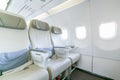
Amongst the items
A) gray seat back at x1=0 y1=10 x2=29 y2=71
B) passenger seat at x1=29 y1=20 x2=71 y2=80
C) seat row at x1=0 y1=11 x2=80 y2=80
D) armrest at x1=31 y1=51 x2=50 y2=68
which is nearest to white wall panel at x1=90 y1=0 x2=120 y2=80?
passenger seat at x1=29 y1=20 x2=71 y2=80

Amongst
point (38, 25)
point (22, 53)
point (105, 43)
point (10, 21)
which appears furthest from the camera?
Result: point (105, 43)

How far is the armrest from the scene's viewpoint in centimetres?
123

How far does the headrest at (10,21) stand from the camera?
3.91ft

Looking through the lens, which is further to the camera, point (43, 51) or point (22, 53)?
point (22, 53)

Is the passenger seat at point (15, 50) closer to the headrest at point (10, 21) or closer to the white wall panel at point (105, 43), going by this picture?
the headrest at point (10, 21)

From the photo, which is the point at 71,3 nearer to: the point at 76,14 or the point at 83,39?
the point at 76,14

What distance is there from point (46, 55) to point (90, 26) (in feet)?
5.17

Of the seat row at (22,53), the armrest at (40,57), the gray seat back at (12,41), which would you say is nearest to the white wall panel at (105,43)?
the seat row at (22,53)

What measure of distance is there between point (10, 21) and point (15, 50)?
0.47 m

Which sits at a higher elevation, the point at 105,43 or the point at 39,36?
the point at 39,36

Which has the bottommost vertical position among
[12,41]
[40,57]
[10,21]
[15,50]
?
[40,57]

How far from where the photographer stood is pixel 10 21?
4.16ft

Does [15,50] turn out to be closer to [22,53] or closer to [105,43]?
[22,53]

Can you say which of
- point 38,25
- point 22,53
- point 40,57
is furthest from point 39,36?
point 40,57
